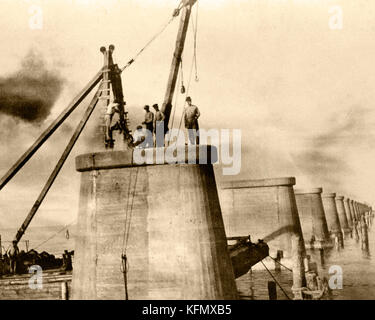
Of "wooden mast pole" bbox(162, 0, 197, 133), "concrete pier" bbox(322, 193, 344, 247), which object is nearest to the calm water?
"wooden mast pole" bbox(162, 0, 197, 133)

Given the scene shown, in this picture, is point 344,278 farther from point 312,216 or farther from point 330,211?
point 330,211

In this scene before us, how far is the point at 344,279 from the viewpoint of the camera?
25547 mm

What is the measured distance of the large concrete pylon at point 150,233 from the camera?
914cm

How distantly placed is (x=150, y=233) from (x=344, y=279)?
780 inches

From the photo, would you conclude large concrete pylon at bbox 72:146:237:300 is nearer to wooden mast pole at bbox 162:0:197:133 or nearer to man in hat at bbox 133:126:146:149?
man in hat at bbox 133:126:146:149

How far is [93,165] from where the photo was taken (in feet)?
33.1

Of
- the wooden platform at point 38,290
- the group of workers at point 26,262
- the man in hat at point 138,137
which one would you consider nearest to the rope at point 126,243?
the man in hat at point 138,137

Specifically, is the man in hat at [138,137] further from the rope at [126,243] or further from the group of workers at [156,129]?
the rope at [126,243]

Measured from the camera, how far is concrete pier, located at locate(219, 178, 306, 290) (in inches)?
1057

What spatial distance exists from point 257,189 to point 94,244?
19.4 m

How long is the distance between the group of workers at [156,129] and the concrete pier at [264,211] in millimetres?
16047

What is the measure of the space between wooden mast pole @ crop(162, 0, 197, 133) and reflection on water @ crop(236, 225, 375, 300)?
10.1m
